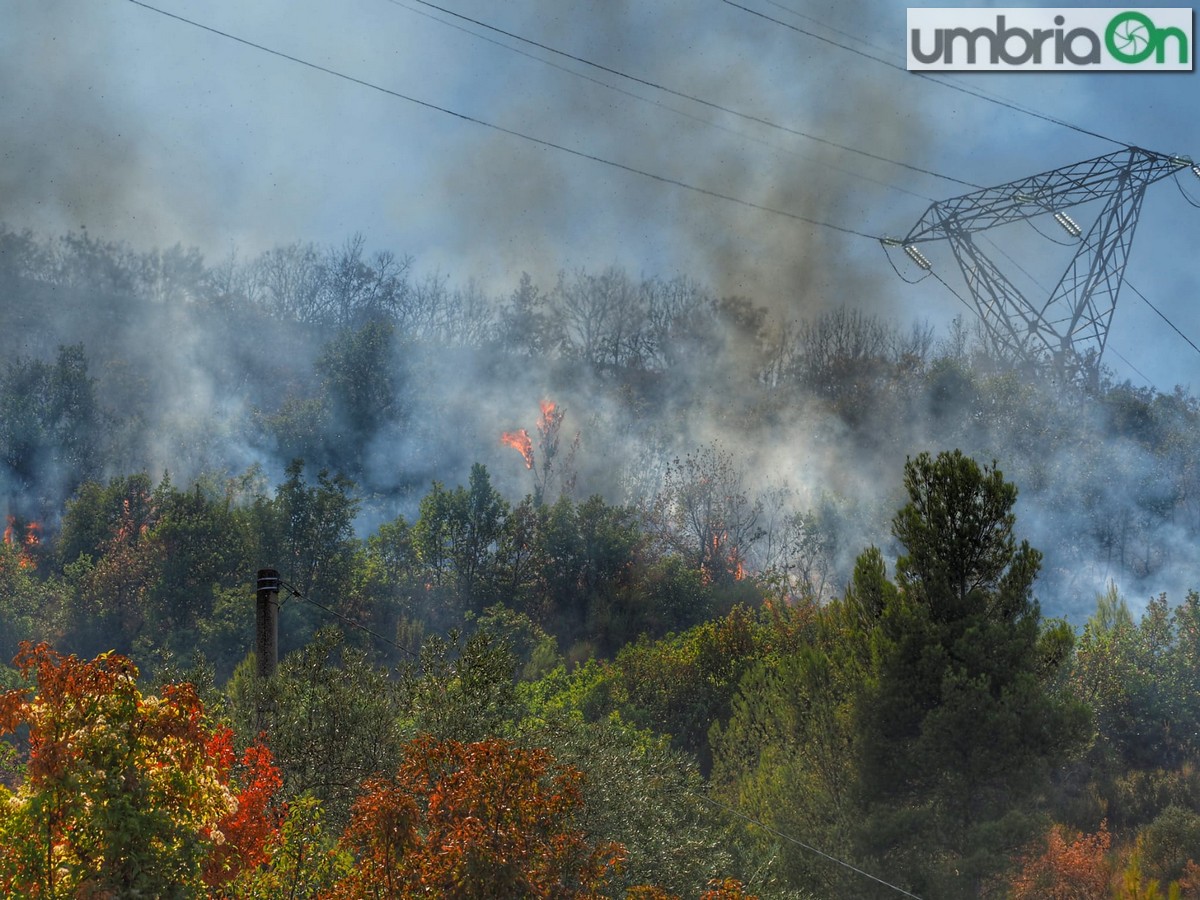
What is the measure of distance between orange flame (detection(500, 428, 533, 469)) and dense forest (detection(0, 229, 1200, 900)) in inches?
8.2

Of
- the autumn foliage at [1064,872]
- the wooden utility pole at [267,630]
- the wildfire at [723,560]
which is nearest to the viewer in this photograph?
the wooden utility pole at [267,630]

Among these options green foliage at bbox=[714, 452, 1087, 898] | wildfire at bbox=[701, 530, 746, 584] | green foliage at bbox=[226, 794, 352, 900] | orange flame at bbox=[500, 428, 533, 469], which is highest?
orange flame at bbox=[500, 428, 533, 469]

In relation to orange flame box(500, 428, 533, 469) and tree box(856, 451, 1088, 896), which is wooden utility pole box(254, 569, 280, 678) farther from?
orange flame box(500, 428, 533, 469)

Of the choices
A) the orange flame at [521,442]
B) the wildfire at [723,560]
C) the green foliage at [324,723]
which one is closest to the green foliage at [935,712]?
the green foliage at [324,723]

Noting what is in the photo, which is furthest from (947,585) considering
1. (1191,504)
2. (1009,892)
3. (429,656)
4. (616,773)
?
(1191,504)

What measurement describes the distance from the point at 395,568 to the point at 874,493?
27.5 meters

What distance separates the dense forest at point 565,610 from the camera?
1202cm

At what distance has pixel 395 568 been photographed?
59219 mm

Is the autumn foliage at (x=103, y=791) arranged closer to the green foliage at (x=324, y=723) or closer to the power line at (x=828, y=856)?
the green foliage at (x=324, y=723)

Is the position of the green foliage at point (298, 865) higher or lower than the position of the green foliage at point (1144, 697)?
lower

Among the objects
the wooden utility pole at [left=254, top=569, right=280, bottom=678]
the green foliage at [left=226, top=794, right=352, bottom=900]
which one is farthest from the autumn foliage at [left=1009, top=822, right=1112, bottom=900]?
the wooden utility pole at [left=254, top=569, right=280, bottom=678]

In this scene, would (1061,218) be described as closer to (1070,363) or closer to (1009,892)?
(1070,363)

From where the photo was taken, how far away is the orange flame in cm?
7662

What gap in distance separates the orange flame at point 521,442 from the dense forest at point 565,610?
8.2 inches
